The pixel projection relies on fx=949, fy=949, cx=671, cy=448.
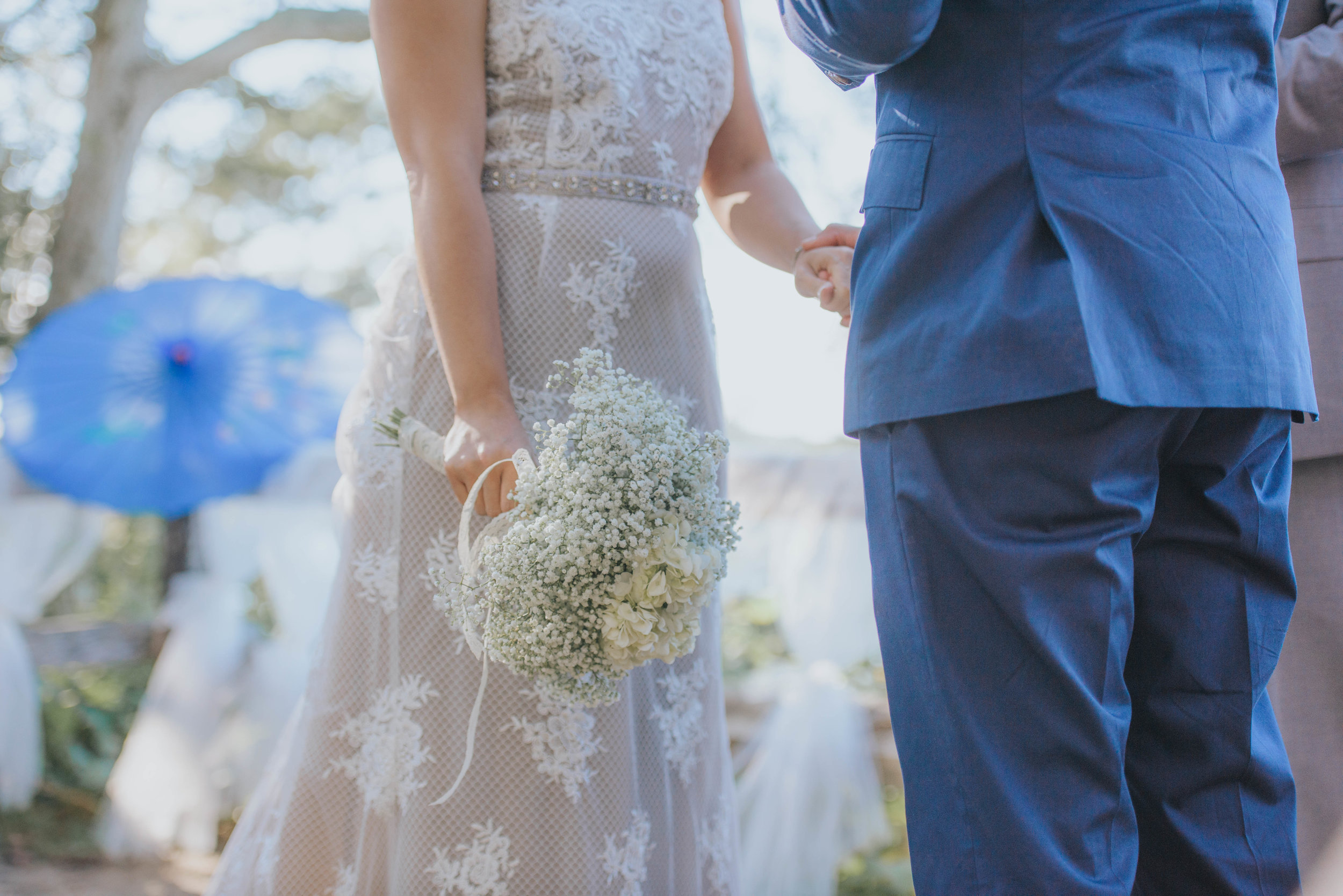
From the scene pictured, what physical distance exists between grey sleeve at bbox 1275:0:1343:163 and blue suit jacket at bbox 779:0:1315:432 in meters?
0.60

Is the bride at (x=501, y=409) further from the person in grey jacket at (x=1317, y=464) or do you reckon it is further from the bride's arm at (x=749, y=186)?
the person in grey jacket at (x=1317, y=464)

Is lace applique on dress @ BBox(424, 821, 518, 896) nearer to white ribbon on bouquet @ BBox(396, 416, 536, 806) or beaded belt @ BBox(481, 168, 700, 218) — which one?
white ribbon on bouquet @ BBox(396, 416, 536, 806)

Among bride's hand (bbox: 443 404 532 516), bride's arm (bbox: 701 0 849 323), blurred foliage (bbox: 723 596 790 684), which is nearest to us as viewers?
bride's hand (bbox: 443 404 532 516)

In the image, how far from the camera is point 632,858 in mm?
1616

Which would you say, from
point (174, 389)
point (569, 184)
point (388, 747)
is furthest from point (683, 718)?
point (174, 389)

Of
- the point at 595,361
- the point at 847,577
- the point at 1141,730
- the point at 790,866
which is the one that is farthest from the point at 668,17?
the point at 790,866

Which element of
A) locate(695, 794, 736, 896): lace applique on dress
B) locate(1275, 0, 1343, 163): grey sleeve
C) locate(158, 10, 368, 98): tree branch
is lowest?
locate(695, 794, 736, 896): lace applique on dress

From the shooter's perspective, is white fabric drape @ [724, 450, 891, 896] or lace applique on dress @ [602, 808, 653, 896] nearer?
lace applique on dress @ [602, 808, 653, 896]

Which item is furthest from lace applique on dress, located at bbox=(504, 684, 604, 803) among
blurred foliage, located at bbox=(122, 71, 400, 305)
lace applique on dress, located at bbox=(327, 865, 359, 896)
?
blurred foliage, located at bbox=(122, 71, 400, 305)

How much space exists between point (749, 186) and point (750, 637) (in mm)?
Result: 3665

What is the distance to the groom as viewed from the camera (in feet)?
3.53

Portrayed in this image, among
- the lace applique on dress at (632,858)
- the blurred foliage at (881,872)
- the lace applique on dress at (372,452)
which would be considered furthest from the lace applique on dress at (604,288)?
the blurred foliage at (881,872)

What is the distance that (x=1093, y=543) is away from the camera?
108 cm

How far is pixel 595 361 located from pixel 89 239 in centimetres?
604
